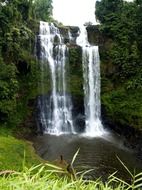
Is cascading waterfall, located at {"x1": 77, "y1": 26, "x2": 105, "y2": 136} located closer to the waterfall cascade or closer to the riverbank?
the waterfall cascade

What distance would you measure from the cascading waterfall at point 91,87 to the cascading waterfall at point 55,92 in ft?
4.40

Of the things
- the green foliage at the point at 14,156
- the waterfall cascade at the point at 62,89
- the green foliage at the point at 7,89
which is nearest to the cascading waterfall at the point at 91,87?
the waterfall cascade at the point at 62,89

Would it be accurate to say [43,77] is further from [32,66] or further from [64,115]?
[64,115]

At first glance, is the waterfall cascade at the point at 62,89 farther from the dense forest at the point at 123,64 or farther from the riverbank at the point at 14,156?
the riverbank at the point at 14,156

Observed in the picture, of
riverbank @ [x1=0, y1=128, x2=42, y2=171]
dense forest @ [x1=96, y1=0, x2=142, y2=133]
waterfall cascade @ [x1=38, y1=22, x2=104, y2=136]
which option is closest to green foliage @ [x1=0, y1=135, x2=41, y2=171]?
riverbank @ [x1=0, y1=128, x2=42, y2=171]

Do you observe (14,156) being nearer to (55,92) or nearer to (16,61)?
(16,61)

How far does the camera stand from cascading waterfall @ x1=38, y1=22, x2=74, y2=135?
2759 centimetres

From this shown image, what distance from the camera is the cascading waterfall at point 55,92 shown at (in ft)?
90.5

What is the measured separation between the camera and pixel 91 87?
28719 mm

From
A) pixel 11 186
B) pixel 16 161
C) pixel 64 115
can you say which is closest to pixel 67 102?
pixel 64 115

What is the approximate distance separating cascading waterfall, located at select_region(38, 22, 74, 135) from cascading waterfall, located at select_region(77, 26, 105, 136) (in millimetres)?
1342

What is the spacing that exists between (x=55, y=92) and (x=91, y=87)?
8.89 ft

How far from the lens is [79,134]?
26156mm

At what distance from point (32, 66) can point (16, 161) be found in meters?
13.5
